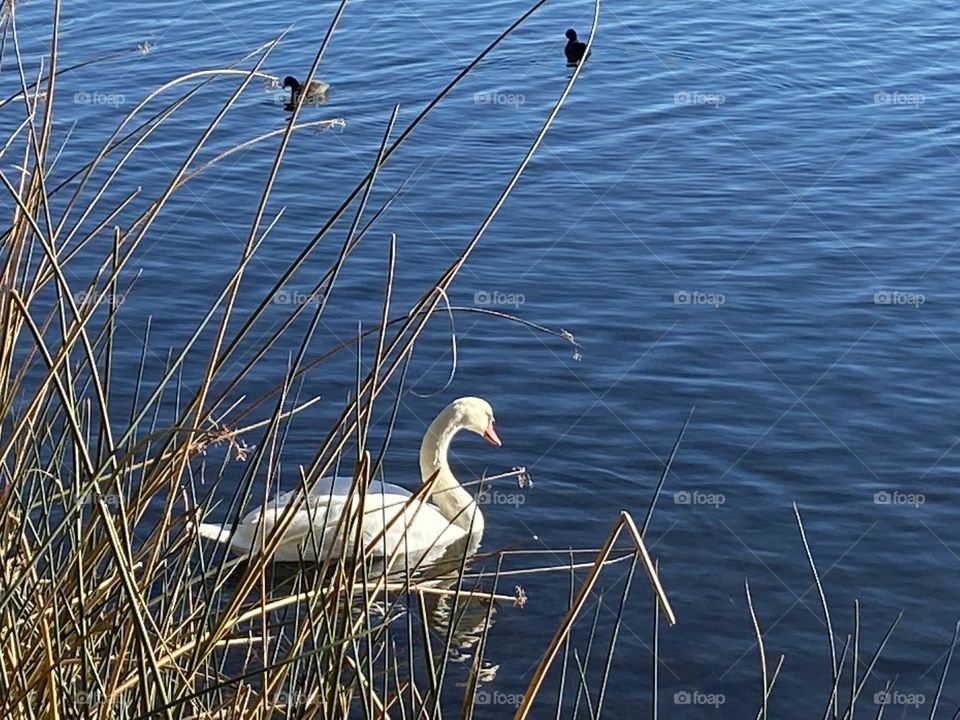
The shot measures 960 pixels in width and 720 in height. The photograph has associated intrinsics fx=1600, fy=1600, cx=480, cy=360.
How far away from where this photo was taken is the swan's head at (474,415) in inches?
284

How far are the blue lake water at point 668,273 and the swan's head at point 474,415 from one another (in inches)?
15.1

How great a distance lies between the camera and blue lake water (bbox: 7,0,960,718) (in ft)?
21.8

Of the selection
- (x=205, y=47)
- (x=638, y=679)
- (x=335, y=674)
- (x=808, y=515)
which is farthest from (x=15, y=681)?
(x=205, y=47)

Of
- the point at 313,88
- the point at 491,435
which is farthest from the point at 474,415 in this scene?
the point at 313,88

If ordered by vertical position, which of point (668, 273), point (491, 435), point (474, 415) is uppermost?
point (474, 415)

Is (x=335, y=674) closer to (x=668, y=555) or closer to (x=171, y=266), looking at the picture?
(x=668, y=555)

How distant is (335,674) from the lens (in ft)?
7.77

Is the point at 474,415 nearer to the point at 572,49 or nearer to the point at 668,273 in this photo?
the point at 668,273

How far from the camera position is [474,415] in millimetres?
7266

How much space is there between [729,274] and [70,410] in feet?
26.6

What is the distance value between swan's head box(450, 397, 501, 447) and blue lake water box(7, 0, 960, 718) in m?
0.38

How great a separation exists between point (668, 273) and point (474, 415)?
111 inches

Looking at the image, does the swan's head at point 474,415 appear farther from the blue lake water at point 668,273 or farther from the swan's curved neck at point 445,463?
the blue lake water at point 668,273

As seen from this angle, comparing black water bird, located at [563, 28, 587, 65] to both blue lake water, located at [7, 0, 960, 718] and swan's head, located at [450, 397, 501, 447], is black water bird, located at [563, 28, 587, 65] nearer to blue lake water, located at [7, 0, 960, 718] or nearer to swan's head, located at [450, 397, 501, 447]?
blue lake water, located at [7, 0, 960, 718]
